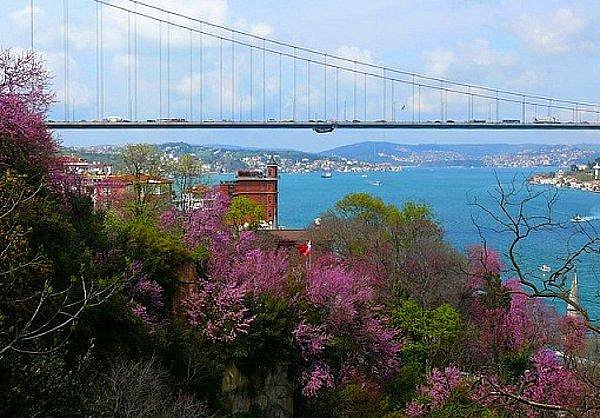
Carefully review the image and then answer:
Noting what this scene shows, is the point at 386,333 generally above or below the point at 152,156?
below

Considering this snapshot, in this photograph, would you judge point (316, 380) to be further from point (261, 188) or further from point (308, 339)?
point (261, 188)

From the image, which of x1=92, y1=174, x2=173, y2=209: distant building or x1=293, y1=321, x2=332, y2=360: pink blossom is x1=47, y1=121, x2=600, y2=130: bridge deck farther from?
x1=293, y1=321, x2=332, y2=360: pink blossom

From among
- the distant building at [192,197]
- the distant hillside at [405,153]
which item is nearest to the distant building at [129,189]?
the distant building at [192,197]

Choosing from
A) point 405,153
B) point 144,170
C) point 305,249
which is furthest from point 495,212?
point 405,153

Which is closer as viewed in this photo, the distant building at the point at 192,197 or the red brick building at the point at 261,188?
the distant building at the point at 192,197

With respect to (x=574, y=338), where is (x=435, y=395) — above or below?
below

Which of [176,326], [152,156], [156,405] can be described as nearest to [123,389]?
[156,405]

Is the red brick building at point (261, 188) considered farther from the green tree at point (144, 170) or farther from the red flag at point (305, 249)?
the red flag at point (305, 249)

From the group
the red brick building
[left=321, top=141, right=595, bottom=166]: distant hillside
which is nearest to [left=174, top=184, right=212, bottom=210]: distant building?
the red brick building

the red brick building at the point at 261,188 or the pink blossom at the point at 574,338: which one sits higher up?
the red brick building at the point at 261,188

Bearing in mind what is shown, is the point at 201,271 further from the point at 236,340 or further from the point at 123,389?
the point at 123,389

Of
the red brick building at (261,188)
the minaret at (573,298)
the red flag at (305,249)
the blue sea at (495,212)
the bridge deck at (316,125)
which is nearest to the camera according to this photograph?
the minaret at (573,298)
